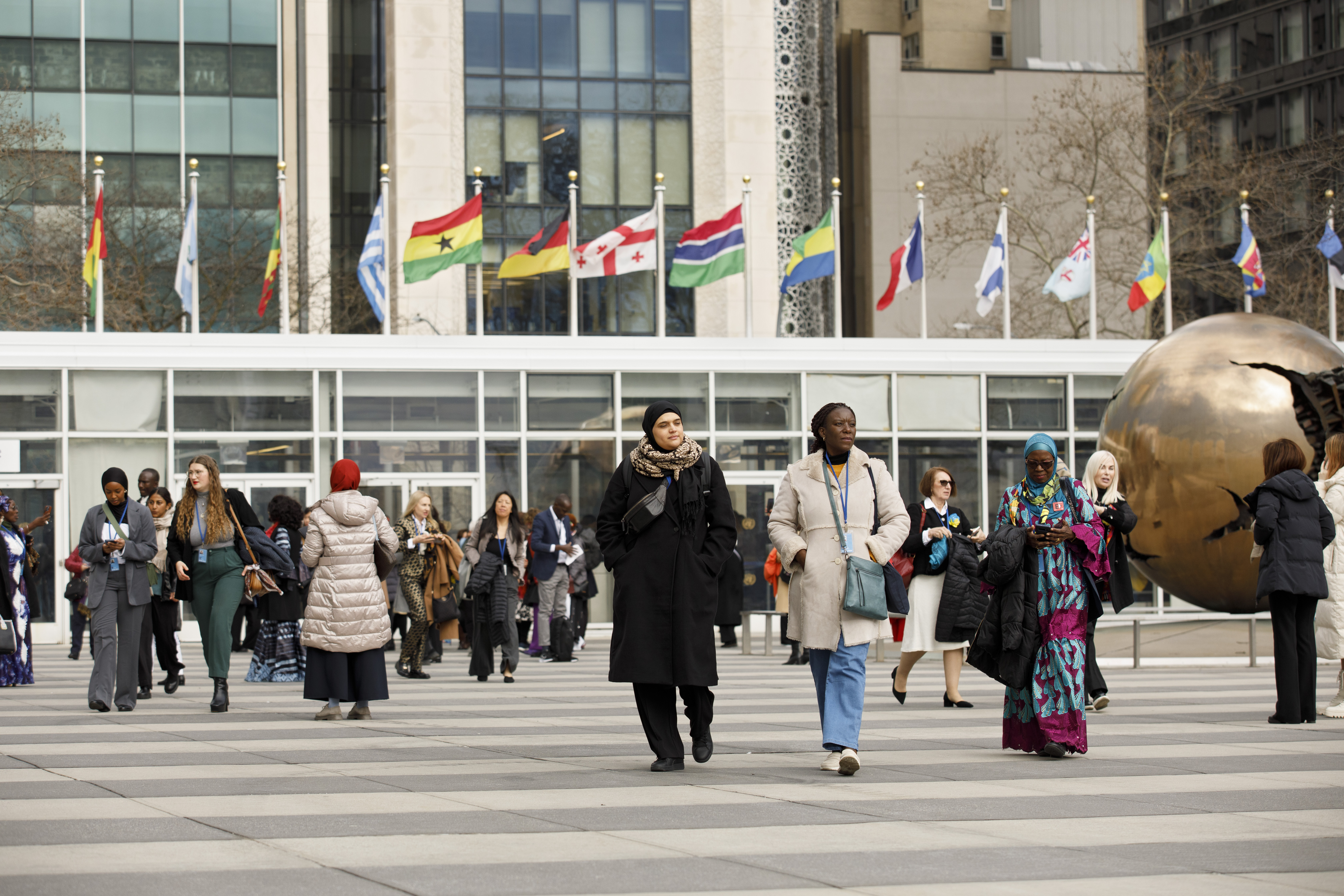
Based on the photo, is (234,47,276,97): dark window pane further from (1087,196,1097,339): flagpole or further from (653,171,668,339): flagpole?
(1087,196,1097,339): flagpole

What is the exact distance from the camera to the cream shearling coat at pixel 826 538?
8961 millimetres

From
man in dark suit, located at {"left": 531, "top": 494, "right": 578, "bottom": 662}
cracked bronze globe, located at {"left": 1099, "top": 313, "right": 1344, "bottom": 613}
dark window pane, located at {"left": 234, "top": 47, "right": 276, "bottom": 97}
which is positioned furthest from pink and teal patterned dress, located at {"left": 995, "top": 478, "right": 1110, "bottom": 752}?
dark window pane, located at {"left": 234, "top": 47, "right": 276, "bottom": 97}

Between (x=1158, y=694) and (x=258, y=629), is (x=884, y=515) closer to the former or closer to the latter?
(x=1158, y=694)

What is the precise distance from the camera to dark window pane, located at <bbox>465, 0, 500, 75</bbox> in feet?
163

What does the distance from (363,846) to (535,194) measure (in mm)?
44137

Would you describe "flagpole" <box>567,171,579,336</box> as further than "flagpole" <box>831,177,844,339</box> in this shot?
No

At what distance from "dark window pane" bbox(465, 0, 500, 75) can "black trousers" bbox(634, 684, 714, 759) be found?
138ft

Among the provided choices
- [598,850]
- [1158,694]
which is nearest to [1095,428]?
[1158,694]

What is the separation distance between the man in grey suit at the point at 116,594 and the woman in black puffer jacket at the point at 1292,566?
806 centimetres

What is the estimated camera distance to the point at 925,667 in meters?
19.3

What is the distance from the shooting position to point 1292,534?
39.1ft

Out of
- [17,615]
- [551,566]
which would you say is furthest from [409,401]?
[17,615]

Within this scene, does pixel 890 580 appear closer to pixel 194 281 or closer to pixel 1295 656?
pixel 1295 656

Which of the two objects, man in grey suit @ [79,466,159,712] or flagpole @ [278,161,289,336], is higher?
flagpole @ [278,161,289,336]
